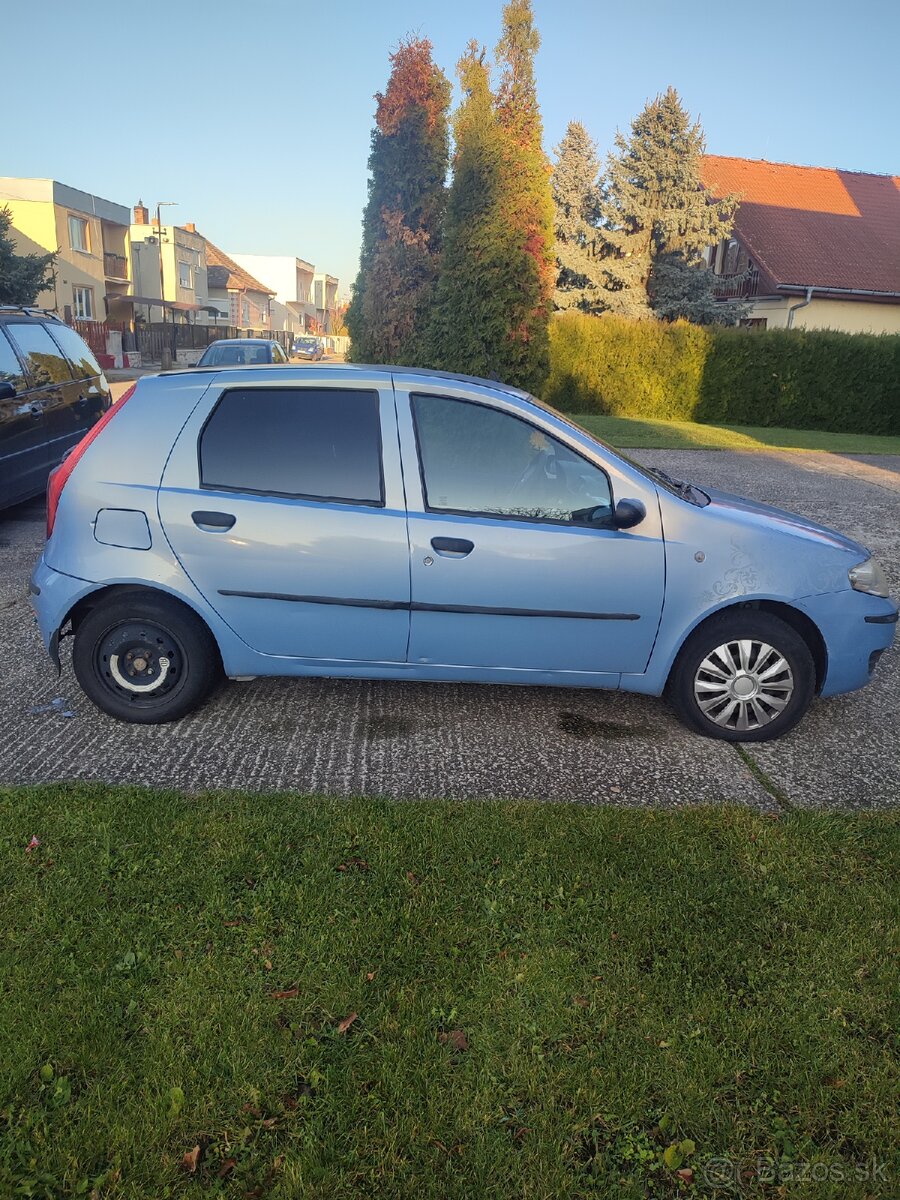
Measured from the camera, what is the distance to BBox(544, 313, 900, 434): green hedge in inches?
802

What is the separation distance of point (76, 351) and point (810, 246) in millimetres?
26951

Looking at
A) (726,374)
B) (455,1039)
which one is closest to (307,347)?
(726,374)

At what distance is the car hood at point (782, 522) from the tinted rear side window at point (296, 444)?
1728mm

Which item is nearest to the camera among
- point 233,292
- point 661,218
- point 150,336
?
point 661,218

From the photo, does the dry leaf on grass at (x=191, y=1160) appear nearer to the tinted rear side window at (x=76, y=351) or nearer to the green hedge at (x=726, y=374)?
the tinted rear side window at (x=76, y=351)

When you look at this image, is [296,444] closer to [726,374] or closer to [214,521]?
[214,521]

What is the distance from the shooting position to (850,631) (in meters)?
4.12

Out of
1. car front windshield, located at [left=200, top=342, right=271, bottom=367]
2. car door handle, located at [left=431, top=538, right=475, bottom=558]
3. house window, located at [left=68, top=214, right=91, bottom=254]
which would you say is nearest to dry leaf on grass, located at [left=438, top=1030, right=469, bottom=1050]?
car door handle, located at [left=431, top=538, right=475, bottom=558]

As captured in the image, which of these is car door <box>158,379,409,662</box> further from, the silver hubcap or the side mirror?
the silver hubcap

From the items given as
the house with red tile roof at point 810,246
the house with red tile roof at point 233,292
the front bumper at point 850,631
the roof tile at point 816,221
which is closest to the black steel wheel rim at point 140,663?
the front bumper at point 850,631

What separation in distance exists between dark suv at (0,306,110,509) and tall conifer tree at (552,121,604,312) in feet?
69.0

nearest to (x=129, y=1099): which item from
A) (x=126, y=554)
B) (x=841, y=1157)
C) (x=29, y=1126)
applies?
(x=29, y=1126)

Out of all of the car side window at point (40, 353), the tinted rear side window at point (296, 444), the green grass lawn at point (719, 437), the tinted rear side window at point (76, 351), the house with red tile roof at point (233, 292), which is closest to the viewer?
the tinted rear side window at point (296, 444)

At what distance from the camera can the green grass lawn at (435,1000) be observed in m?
2.07
